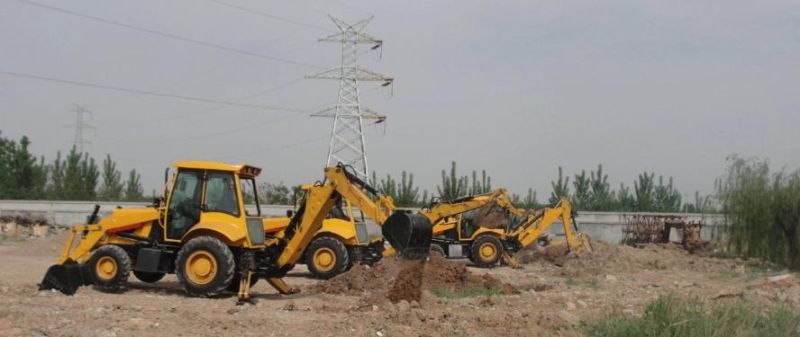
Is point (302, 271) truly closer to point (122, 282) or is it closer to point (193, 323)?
point (122, 282)

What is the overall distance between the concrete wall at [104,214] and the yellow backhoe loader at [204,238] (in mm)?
22222

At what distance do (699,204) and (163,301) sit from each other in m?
24.2

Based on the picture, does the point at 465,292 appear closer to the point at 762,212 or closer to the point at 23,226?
the point at 762,212

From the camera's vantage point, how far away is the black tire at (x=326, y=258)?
19172mm

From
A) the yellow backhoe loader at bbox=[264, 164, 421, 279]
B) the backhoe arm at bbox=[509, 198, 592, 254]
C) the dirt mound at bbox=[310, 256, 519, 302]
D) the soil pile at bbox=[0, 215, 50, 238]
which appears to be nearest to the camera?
the dirt mound at bbox=[310, 256, 519, 302]

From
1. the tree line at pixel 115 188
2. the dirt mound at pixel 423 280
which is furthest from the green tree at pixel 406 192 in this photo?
the dirt mound at pixel 423 280

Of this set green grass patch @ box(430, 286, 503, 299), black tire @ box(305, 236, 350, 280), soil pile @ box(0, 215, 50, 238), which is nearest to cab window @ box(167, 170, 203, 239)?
green grass patch @ box(430, 286, 503, 299)

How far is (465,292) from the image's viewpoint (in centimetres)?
1570

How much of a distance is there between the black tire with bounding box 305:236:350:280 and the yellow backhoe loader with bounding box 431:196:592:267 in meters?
6.74

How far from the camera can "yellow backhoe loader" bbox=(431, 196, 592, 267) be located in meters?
26.1

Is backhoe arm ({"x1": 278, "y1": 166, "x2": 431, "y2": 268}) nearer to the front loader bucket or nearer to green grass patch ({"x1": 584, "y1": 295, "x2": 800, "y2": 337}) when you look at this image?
the front loader bucket

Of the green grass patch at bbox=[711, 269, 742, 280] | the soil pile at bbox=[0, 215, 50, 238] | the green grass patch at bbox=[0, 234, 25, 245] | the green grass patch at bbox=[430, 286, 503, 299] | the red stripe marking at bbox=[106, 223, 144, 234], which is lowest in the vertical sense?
the green grass patch at bbox=[430, 286, 503, 299]

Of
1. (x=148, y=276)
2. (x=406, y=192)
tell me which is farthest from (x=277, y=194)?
(x=148, y=276)

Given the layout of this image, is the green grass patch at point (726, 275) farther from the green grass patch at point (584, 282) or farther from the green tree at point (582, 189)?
the green tree at point (582, 189)
